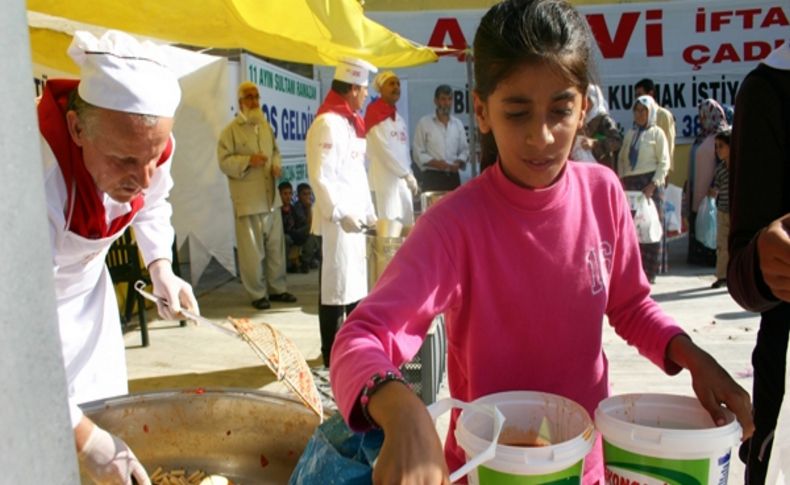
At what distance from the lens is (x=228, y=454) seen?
1742 mm

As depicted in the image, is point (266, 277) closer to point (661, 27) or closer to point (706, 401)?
point (706, 401)

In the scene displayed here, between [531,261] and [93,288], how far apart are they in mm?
1602

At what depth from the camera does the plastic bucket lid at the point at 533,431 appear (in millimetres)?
822

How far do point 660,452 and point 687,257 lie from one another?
26.9 feet

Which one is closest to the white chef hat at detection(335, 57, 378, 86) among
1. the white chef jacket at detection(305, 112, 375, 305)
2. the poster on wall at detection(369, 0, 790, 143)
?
the white chef jacket at detection(305, 112, 375, 305)

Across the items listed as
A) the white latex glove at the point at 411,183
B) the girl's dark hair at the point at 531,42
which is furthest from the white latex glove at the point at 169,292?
the white latex glove at the point at 411,183

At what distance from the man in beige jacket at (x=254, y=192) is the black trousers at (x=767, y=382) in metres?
5.31

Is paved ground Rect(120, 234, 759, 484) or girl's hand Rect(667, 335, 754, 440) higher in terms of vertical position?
girl's hand Rect(667, 335, 754, 440)

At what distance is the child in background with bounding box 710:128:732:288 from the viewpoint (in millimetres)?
6168

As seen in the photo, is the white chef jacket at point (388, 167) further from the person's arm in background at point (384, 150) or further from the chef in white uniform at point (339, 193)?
the chef in white uniform at point (339, 193)

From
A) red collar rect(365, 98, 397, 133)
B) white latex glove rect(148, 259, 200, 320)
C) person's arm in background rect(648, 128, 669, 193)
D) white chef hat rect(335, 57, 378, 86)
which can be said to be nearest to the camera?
white latex glove rect(148, 259, 200, 320)

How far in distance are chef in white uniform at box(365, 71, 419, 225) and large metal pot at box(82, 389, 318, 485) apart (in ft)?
15.4

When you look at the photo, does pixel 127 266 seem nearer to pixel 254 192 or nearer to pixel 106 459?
pixel 254 192

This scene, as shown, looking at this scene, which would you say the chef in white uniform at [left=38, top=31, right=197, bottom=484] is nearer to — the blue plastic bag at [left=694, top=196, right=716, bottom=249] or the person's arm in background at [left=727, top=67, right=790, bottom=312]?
the person's arm in background at [left=727, top=67, right=790, bottom=312]
